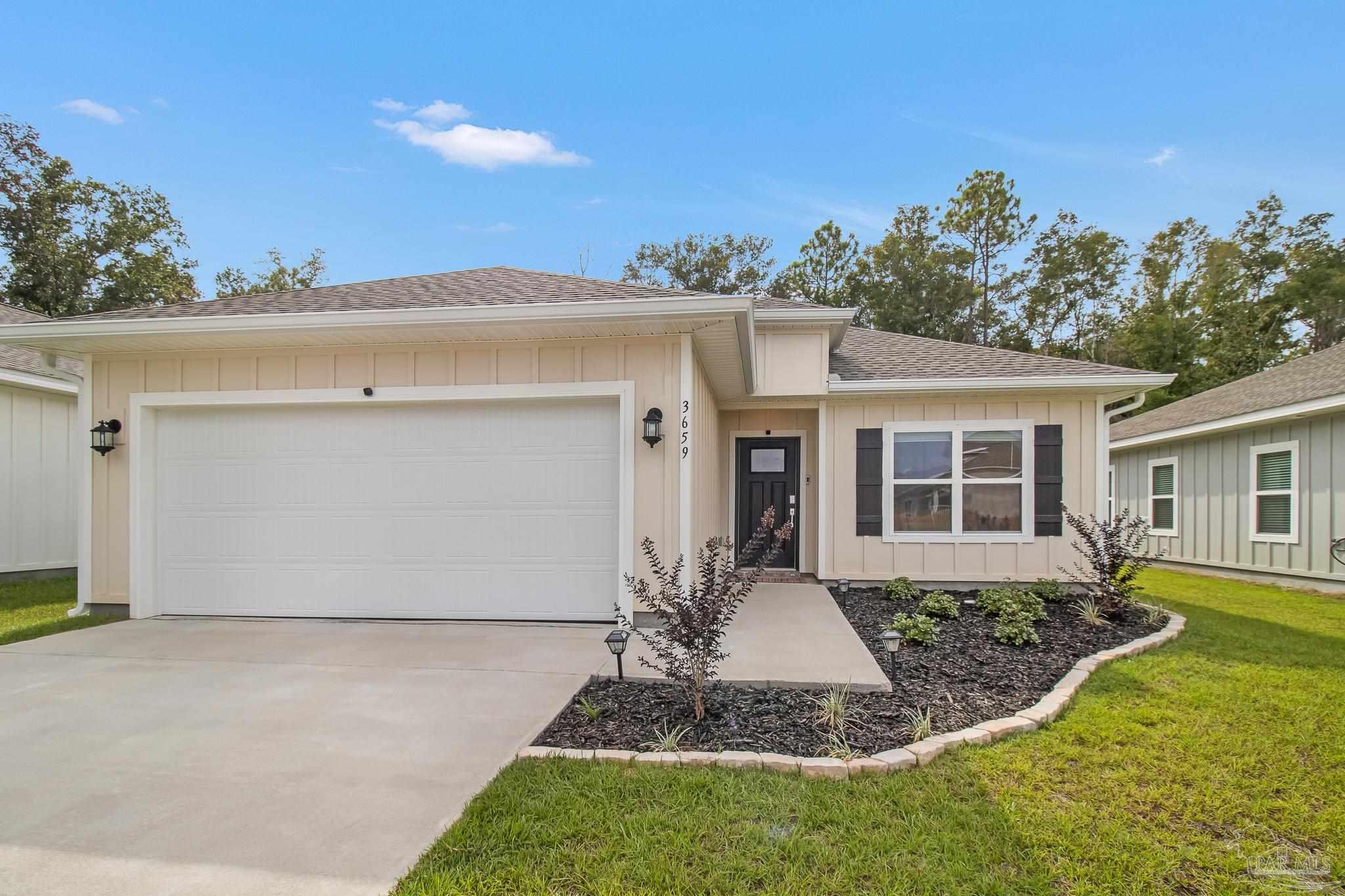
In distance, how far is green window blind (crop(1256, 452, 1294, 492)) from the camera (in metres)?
8.34

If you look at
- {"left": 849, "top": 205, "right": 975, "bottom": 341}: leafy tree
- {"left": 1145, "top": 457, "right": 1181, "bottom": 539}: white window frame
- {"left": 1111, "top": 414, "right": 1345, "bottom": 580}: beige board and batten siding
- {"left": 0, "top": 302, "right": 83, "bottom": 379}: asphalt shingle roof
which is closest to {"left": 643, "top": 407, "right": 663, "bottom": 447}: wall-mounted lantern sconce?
{"left": 0, "top": 302, "right": 83, "bottom": 379}: asphalt shingle roof

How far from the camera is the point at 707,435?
22.7 feet

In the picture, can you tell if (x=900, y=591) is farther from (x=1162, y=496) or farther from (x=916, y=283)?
(x=916, y=283)

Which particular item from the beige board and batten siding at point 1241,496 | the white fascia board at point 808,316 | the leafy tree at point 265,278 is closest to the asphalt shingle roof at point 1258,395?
the beige board and batten siding at point 1241,496

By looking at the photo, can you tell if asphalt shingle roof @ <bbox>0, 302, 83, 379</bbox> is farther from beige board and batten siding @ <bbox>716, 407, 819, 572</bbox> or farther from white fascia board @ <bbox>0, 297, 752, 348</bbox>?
beige board and batten siding @ <bbox>716, 407, 819, 572</bbox>

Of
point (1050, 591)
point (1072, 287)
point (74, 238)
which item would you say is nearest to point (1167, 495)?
point (1050, 591)

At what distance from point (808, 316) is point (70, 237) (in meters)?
21.7

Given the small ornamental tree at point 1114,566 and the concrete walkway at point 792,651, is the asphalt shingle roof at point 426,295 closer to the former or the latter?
the concrete walkway at point 792,651

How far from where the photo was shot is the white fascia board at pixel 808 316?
7.43 m

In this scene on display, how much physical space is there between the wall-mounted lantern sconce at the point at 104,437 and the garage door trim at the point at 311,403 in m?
0.09

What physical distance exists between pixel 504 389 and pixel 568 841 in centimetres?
387

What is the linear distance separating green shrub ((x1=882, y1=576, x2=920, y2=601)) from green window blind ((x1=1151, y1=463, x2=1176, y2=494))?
6934mm

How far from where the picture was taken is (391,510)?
219 inches

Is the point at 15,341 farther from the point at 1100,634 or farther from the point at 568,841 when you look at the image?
the point at 1100,634
